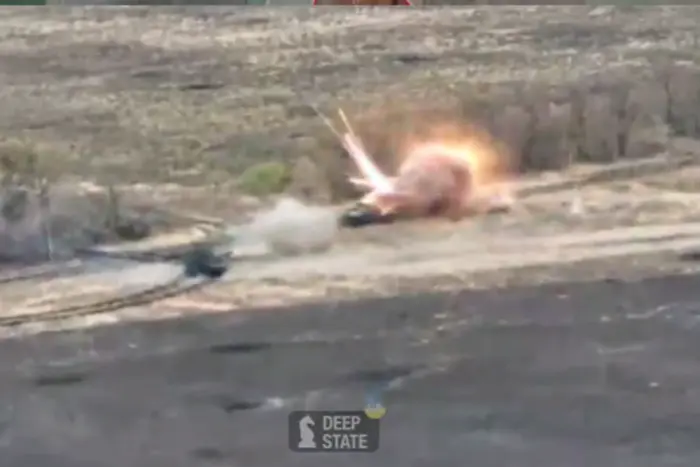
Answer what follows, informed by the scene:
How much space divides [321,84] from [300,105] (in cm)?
3

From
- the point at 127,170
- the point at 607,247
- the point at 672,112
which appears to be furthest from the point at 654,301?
the point at 127,170

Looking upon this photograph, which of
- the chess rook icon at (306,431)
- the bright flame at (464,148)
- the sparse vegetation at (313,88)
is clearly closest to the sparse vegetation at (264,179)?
the sparse vegetation at (313,88)

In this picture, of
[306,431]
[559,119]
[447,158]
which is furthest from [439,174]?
[306,431]

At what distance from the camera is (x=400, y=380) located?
1005 mm

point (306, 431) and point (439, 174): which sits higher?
point (439, 174)

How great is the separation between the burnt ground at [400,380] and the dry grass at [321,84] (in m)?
0.15

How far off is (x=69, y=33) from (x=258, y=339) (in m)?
0.36

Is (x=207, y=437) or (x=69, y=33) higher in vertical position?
(x=69, y=33)

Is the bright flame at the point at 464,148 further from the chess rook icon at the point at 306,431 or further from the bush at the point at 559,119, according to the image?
the chess rook icon at the point at 306,431

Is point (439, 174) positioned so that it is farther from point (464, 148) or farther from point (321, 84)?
point (321, 84)

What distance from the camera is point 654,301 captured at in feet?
3.29

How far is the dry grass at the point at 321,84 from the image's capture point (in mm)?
950

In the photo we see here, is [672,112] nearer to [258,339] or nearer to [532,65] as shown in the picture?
[532,65]

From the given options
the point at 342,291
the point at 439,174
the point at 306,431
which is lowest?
the point at 306,431
